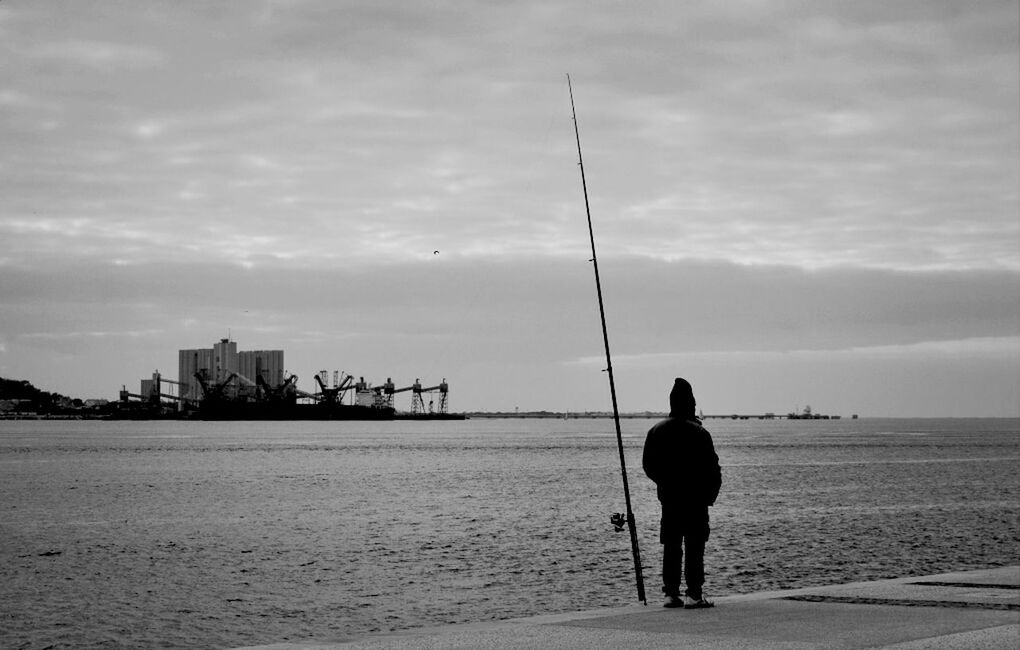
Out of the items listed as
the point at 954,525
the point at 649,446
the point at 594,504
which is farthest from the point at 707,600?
the point at 594,504

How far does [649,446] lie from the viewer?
29.5ft

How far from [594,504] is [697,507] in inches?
1132

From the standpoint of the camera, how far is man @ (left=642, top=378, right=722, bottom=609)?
8875 millimetres

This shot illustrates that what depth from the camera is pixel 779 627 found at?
752cm

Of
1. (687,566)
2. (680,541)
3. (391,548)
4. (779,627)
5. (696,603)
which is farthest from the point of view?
(391,548)

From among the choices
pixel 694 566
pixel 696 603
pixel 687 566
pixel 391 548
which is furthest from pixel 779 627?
pixel 391 548

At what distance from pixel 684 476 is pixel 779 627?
5.46 ft

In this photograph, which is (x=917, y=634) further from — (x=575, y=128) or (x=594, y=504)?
(x=594, y=504)

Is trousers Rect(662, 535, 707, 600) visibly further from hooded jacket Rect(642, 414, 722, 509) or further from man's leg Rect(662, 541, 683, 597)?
hooded jacket Rect(642, 414, 722, 509)

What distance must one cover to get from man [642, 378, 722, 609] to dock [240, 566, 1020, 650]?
1.00 ft

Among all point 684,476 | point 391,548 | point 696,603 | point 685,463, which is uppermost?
point 685,463

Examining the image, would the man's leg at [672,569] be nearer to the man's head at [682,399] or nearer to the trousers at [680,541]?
the trousers at [680,541]

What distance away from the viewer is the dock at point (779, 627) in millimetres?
6879

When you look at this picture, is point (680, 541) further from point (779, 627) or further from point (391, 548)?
point (391, 548)
